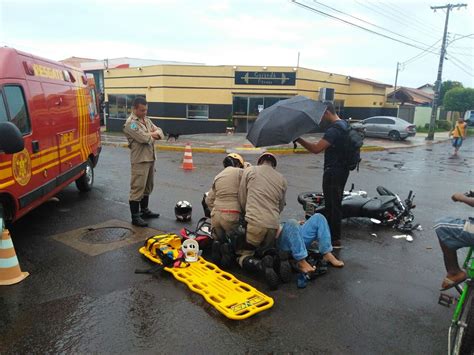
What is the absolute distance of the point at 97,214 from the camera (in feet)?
22.7

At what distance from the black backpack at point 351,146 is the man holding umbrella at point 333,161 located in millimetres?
13

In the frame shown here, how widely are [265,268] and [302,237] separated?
0.74m

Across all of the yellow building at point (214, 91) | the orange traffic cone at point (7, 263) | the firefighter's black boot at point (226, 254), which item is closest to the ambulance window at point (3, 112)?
the orange traffic cone at point (7, 263)

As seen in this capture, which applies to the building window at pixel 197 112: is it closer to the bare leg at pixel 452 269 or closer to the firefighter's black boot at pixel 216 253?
the firefighter's black boot at pixel 216 253

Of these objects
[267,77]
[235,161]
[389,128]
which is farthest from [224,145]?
[235,161]

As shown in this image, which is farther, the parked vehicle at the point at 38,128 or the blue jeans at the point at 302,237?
the parked vehicle at the point at 38,128

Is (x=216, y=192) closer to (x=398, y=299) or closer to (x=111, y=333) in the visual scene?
(x=111, y=333)

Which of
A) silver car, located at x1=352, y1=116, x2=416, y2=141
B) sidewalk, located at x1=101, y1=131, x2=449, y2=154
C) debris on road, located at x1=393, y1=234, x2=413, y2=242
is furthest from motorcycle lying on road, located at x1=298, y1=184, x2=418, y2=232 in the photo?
silver car, located at x1=352, y1=116, x2=416, y2=141

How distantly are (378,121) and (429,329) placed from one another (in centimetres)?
2353

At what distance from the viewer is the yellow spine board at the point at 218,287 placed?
3.70 m

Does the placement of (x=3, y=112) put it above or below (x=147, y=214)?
above

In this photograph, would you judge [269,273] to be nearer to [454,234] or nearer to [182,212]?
[454,234]

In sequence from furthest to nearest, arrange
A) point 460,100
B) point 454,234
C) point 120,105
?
point 460,100, point 120,105, point 454,234

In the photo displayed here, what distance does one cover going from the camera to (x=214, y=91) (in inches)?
983
